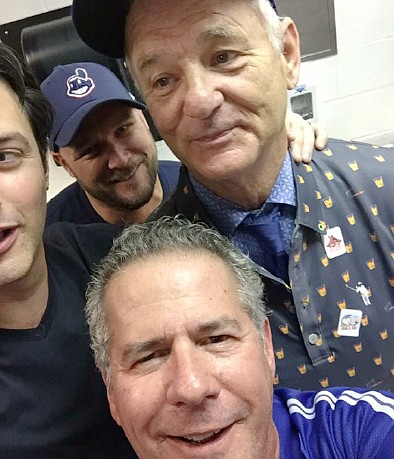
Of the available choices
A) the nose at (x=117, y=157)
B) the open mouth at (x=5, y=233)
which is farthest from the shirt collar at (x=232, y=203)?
the nose at (x=117, y=157)

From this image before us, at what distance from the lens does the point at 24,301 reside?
125 centimetres

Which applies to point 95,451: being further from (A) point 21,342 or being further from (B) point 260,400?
(B) point 260,400

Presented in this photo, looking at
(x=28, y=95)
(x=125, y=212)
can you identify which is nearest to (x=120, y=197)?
(x=125, y=212)

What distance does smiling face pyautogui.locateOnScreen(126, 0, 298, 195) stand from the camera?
109 cm

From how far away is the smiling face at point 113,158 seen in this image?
6.12 ft

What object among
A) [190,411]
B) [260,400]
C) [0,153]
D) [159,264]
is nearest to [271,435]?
[260,400]

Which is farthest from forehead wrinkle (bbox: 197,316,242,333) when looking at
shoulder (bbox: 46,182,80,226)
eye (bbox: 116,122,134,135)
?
shoulder (bbox: 46,182,80,226)

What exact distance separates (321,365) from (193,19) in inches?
32.3

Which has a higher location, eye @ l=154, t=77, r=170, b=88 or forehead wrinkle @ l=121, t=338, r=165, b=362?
eye @ l=154, t=77, r=170, b=88

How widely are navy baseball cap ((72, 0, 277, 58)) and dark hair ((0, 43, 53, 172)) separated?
0.19 metres

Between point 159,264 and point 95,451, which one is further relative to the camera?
point 95,451

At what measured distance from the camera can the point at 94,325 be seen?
1.16 metres

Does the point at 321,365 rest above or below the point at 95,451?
above

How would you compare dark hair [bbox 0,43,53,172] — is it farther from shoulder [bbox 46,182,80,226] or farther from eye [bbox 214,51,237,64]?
shoulder [bbox 46,182,80,226]
